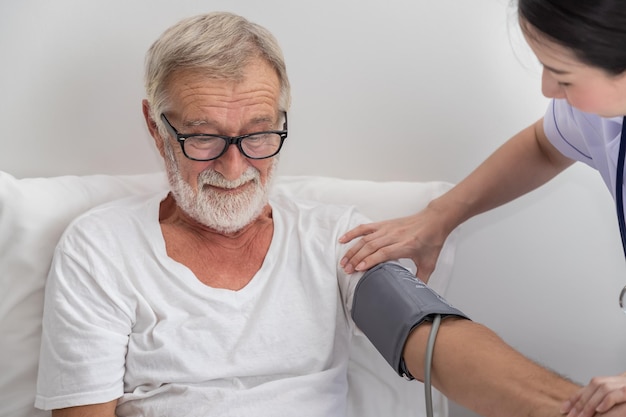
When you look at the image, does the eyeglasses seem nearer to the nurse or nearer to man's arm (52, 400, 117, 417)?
the nurse

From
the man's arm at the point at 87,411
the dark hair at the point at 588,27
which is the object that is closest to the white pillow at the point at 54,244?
the man's arm at the point at 87,411

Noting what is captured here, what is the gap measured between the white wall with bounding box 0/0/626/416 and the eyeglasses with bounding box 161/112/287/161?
1.42 feet

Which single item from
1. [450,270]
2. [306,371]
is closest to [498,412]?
[306,371]

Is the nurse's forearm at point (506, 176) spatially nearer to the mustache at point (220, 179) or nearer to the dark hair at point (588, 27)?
the mustache at point (220, 179)

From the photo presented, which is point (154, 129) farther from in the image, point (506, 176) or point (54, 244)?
point (506, 176)

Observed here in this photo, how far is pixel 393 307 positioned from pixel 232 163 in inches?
17.2

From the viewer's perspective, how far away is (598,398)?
1.24m

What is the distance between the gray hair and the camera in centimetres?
165

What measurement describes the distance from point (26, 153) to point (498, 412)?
4.27 ft

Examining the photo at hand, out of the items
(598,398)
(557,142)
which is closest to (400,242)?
(557,142)

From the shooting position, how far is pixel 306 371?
172cm

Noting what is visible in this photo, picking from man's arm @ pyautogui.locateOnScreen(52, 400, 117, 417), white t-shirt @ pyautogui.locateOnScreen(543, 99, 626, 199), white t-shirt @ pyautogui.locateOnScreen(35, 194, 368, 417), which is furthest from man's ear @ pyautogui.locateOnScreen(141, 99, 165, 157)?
white t-shirt @ pyautogui.locateOnScreen(543, 99, 626, 199)

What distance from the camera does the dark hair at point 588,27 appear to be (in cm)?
113

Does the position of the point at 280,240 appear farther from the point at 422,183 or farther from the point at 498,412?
the point at 498,412
